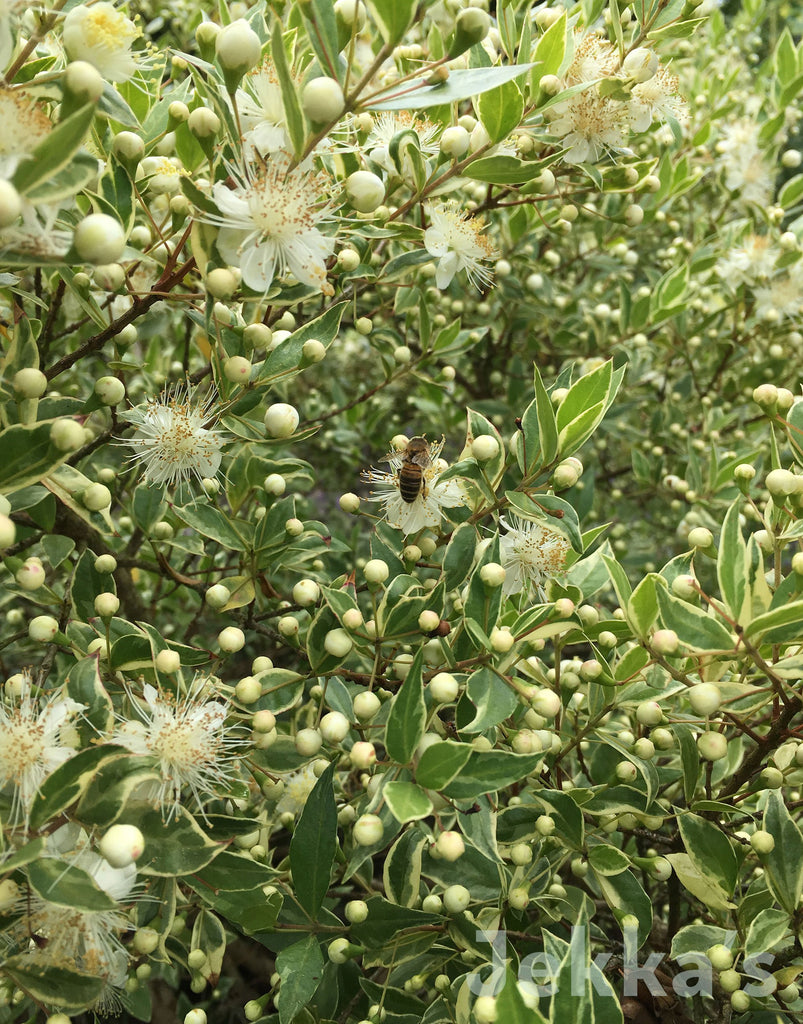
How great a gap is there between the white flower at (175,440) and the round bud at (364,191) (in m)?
0.35

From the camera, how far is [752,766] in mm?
934

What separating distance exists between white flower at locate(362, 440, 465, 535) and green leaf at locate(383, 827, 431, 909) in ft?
1.34

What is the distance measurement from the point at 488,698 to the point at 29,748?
1.55 ft

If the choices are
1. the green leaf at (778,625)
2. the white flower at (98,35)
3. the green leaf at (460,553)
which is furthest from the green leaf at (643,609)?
the white flower at (98,35)

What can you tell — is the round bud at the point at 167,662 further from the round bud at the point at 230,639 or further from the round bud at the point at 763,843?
the round bud at the point at 763,843

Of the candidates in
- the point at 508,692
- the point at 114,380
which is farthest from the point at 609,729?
the point at 114,380

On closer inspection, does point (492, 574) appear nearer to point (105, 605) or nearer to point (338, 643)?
point (338, 643)

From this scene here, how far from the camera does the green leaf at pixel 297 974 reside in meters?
0.81

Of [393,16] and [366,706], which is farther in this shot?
[366,706]

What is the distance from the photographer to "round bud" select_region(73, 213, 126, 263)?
0.63m

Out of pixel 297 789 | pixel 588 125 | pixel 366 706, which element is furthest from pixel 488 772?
pixel 588 125

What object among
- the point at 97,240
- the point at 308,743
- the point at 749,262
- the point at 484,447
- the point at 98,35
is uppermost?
the point at 98,35

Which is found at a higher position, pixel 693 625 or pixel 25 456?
pixel 25 456

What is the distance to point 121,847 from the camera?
25.8 inches
